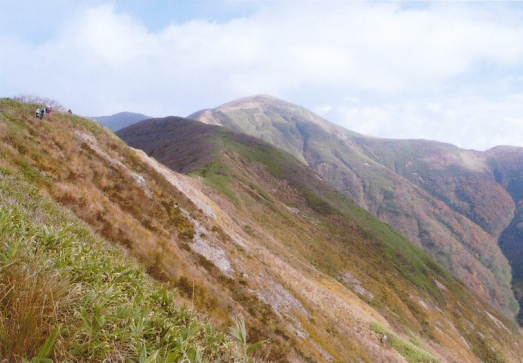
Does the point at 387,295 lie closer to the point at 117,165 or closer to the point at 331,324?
the point at 331,324

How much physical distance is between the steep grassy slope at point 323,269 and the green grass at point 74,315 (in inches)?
629

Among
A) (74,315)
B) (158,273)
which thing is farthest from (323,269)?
(74,315)

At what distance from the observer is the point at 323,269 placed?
61875 millimetres

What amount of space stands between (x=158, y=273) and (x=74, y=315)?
1216 centimetres

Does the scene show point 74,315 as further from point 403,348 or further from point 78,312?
point 403,348

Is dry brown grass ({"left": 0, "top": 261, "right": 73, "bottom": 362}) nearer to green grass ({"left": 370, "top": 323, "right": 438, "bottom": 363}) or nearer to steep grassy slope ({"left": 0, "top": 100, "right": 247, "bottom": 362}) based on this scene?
steep grassy slope ({"left": 0, "top": 100, "right": 247, "bottom": 362})

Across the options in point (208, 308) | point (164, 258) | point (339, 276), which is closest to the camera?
point (208, 308)

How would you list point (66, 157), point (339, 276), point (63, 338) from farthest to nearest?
point (339, 276), point (66, 157), point (63, 338)

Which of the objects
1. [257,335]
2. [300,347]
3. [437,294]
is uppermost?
[257,335]

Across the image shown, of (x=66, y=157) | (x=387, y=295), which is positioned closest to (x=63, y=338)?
(x=66, y=157)

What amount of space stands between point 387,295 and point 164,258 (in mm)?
65441

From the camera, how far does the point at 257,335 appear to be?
17703 millimetres

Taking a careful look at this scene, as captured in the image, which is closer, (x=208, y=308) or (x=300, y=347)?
(x=208, y=308)

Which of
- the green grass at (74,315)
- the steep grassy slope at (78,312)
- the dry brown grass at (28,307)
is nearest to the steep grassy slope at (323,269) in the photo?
the steep grassy slope at (78,312)
